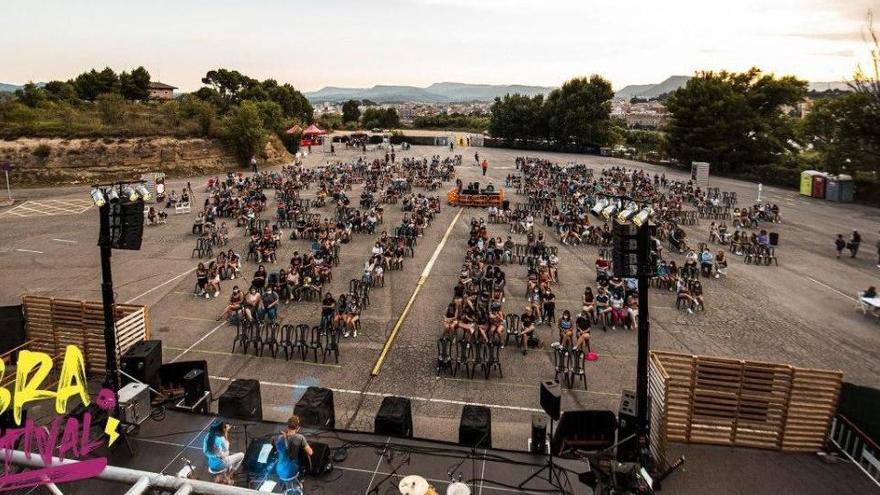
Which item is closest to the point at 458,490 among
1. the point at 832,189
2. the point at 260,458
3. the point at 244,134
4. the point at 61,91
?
the point at 260,458

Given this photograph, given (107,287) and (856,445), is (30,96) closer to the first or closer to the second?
(107,287)

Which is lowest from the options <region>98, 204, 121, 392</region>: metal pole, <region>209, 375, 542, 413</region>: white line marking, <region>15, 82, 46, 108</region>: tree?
<region>209, 375, 542, 413</region>: white line marking

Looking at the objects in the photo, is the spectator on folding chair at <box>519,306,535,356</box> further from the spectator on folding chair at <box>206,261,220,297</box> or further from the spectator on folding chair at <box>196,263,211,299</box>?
the spectator on folding chair at <box>196,263,211,299</box>

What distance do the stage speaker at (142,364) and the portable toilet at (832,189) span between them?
46402mm

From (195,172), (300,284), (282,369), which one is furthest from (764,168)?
(195,172)

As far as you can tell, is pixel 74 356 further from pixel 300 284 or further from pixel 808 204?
pixel 808 204

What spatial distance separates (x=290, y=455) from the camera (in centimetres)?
809

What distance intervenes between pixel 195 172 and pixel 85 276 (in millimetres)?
35063

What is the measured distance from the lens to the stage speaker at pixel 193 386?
11039 millimetres

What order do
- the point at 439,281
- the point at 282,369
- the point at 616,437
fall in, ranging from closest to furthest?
the point at 616,437 → the point at 282,369 → the point at 439,281

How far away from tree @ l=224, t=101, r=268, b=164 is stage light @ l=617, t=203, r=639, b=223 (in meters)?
55.4

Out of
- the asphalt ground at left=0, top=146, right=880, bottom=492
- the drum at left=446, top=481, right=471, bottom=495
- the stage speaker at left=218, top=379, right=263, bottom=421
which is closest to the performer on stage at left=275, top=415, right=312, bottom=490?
the drum at left=446, top=481, right=471, bottom=495

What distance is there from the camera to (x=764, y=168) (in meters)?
49.9

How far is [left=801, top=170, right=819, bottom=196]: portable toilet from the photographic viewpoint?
41.9m
